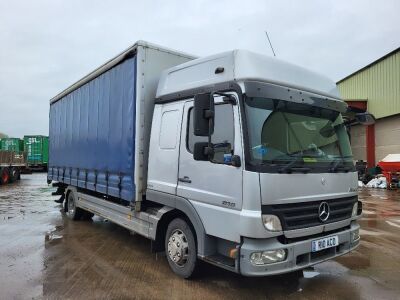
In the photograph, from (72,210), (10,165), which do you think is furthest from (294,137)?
(10,165)

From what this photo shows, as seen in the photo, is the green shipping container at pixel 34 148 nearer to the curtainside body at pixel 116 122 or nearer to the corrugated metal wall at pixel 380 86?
the corrugated metal wall at pixel 380 86

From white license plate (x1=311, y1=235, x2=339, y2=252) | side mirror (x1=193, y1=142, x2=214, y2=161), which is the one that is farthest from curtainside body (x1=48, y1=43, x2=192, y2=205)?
white license plate (x1=311, y1=235, x2=339, y2=252)

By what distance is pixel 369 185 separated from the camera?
1973 cm

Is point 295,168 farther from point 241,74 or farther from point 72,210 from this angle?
point 72,210

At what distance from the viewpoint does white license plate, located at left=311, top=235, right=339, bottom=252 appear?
14.1 ft

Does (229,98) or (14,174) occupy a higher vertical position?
(229,98)

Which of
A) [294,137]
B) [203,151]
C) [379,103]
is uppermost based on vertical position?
[379,103]

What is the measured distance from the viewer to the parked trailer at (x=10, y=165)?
22766 mm

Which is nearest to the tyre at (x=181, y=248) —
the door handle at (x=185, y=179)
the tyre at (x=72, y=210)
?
the door handle at (x=185, y=179)

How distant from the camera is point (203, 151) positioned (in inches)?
172

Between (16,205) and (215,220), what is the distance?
10.6m

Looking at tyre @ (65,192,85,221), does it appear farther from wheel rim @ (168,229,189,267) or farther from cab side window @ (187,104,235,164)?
cab side window @ (187,104,235,164)

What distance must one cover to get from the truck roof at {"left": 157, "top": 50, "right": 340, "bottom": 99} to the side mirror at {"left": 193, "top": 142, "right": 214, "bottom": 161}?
81 cm

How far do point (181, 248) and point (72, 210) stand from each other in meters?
5.35
